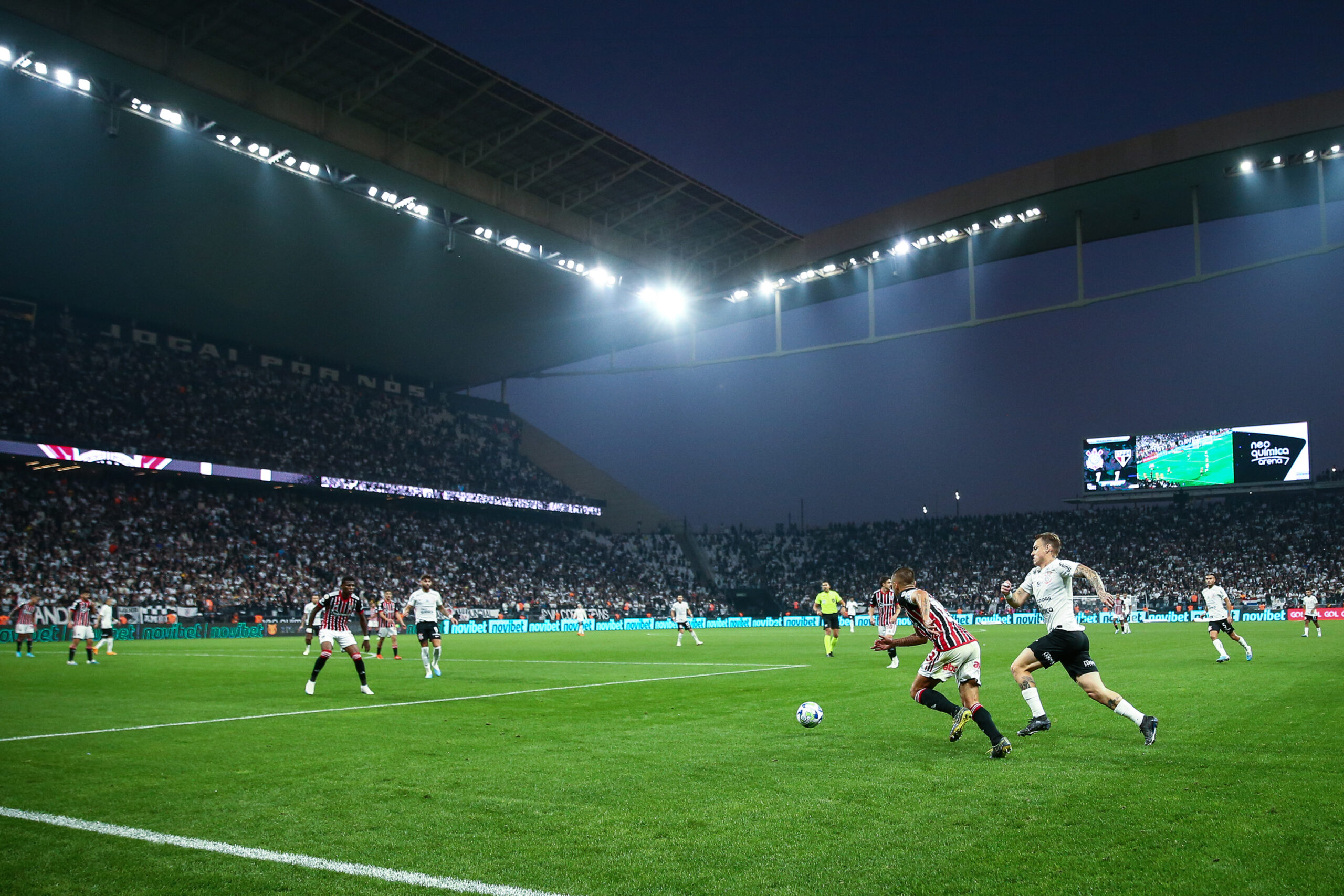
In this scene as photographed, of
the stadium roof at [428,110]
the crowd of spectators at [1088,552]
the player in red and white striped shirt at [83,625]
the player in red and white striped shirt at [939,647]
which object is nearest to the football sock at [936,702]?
the player in red and white striped shirt at [939,647]

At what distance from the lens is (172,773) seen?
865 cm

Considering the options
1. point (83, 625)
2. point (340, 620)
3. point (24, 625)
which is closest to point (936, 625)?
point (340, 620)

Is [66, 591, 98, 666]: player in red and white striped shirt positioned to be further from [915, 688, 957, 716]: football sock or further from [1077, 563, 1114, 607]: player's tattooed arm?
[1077, 563, 1114, 607]: player's tattooed arm

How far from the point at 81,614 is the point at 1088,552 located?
60.8m

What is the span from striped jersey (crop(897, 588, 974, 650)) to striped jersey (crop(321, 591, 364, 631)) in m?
10.5

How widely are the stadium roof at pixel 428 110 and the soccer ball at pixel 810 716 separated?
2433cm

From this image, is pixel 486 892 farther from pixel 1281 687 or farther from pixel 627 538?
pixel 627 538

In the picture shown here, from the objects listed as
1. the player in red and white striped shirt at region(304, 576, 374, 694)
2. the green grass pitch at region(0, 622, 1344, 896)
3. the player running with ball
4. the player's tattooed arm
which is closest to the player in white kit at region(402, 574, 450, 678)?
the player in red and white striped shirt at region(304, 576, 374, 694)

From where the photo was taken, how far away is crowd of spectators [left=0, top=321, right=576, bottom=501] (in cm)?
4569

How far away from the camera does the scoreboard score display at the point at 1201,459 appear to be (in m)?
60.8

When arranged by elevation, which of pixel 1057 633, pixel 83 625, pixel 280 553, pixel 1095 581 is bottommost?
pixel 83 625

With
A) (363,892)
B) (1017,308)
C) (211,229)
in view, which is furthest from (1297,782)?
(211,229)

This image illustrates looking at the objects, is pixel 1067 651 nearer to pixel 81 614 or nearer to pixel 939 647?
pixel 939 647

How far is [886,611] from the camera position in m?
20.6
